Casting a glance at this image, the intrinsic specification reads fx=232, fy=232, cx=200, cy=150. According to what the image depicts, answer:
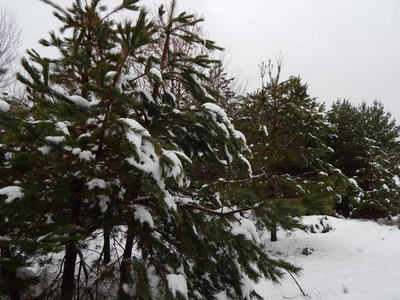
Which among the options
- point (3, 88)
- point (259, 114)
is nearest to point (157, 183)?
point (259, 114)

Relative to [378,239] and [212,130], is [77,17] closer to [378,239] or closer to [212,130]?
[212,130]

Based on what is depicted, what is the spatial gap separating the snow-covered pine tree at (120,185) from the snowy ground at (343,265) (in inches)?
54.5

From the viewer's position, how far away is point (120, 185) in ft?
8.07

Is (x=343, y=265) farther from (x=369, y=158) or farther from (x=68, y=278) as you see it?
(x=369, y=158)

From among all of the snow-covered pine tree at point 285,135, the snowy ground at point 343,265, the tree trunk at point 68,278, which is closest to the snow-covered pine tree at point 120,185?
the tree trunk at point 68,278

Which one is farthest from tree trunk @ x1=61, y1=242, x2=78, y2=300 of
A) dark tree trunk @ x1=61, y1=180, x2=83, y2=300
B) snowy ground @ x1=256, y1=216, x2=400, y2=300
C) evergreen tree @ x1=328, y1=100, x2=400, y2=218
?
evergreen tree @ x1=328, y1=100, x2=400, y2=218

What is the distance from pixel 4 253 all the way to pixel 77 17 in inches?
123

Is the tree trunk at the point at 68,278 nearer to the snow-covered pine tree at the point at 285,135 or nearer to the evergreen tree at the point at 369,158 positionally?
the snow-covered pine tree at the point at 285,135

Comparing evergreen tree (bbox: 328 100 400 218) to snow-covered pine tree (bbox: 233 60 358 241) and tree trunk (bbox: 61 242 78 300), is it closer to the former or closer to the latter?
snow-covered pine tree (bbox: 233 60 358 241)

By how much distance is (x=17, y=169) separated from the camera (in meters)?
2.08

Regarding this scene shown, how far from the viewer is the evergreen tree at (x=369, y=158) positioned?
39.7 ft

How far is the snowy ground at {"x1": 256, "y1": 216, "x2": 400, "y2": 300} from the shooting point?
406 centimetres

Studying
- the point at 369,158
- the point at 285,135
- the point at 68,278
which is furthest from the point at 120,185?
the point at 369,158

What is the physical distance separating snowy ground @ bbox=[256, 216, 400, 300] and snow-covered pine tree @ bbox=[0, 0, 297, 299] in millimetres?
1384
